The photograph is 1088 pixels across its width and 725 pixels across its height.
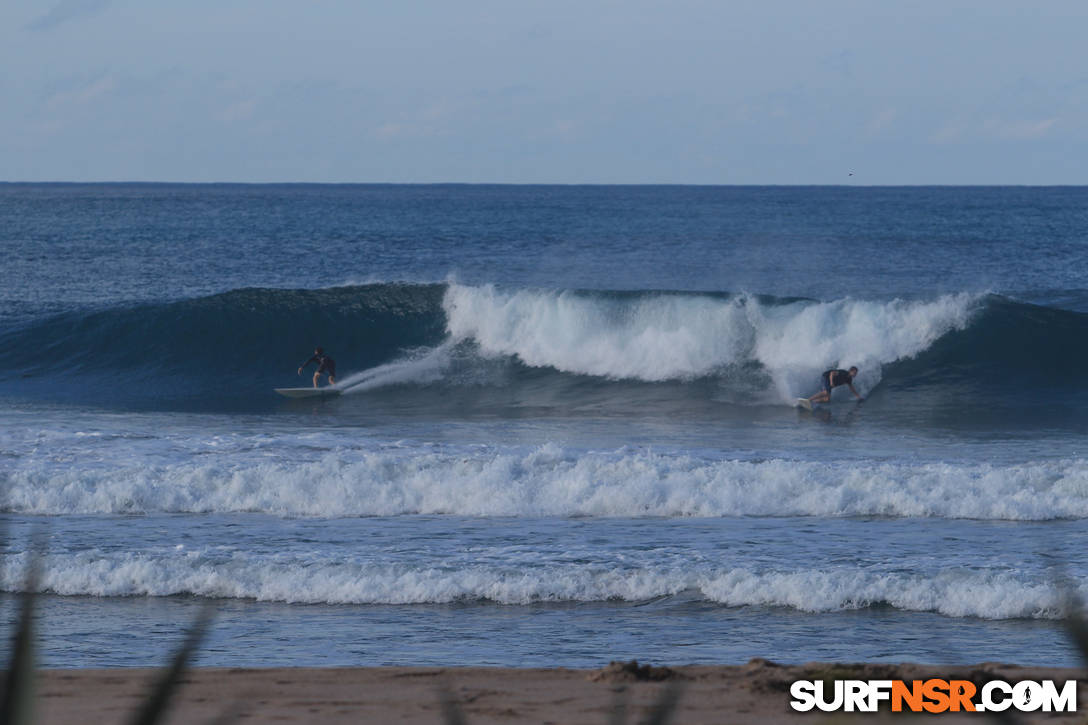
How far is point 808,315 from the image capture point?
946 inches

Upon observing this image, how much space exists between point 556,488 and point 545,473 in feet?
2.23

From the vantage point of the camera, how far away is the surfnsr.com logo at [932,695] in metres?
5.99

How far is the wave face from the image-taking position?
21.8 m

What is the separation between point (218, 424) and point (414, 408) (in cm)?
346

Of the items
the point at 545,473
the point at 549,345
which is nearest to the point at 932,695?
the point at 545,473

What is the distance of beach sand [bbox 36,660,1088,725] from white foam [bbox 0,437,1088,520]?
181 inches

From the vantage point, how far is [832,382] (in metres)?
Result: 19.5

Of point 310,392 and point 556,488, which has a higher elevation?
point 310,392

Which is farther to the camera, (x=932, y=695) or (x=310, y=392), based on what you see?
(x=310, y=392)

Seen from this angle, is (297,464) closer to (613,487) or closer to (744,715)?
(613,487)

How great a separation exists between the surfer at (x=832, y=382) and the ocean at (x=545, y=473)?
455 millimetres

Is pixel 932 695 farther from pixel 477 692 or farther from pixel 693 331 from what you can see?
pixel 693 331

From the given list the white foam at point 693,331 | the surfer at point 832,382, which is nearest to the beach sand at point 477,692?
the surfer at point 832,382

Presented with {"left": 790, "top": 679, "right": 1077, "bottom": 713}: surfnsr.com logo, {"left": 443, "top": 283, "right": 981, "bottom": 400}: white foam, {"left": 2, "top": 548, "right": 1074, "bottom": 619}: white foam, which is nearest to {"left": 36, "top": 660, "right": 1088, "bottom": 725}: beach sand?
{"left": 790, "top": 679, "right": 1077, "bottom": 713}: surfnsr.com logo
